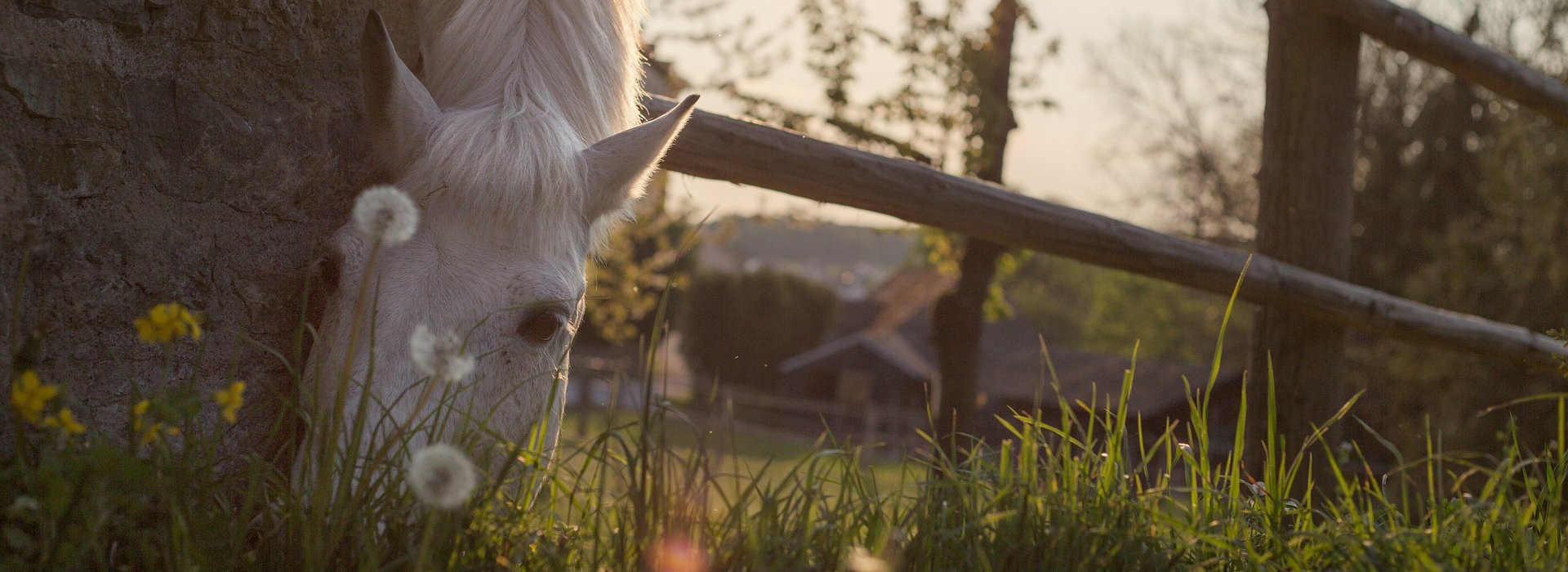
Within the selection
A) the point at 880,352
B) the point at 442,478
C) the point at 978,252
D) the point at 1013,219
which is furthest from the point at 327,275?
the point at 880,352

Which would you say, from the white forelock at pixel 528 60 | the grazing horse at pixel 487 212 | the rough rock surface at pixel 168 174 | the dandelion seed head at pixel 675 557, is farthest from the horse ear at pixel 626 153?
the dandelion seed head at pixel 675 557

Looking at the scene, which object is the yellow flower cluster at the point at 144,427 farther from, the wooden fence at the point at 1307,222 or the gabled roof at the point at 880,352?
the gabled roof at the point at 880,352

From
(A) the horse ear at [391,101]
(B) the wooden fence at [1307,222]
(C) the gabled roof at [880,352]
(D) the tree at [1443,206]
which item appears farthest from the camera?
(C) the gabled roof at [880,352]

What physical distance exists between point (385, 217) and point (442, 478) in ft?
1.30

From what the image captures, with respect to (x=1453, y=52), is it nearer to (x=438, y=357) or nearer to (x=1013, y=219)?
(x=1013, y=219)

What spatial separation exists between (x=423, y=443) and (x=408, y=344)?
19 centimetres

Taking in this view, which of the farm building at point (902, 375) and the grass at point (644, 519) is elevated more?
the grass at point (644, 519)

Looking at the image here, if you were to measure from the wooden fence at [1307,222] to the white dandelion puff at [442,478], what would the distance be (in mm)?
2300

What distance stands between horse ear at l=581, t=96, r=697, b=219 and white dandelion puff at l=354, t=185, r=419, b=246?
77 cm

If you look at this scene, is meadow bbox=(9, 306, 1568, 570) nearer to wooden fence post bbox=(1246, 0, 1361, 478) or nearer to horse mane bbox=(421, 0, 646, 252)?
horse mane bbox=(421, 0, 646, 252)

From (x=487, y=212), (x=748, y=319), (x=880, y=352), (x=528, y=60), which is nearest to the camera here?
(x=487, y=212)

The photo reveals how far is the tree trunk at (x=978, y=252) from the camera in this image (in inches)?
335

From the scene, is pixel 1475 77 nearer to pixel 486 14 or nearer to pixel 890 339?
pixel 486 14

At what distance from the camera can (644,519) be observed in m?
1.40
